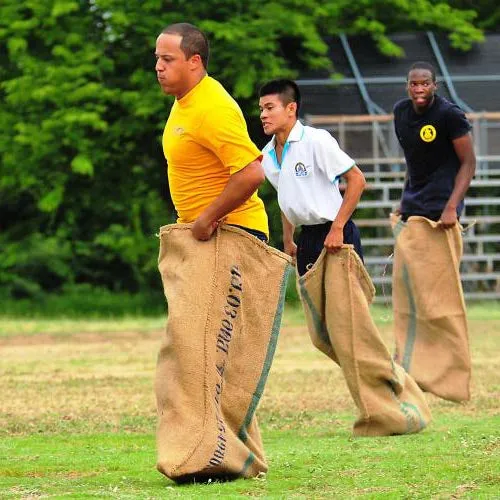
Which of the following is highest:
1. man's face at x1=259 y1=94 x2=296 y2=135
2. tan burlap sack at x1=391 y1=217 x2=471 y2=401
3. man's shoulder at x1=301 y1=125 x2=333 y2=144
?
man's face at x1=259 y1=94 x2=296 y2=135

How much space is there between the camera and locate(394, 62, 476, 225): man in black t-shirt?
36.4ft

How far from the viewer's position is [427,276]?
1147 centimetres

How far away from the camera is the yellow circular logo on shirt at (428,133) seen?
11172 millimetres

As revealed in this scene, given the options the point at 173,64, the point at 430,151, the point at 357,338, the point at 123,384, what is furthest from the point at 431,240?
the point at 173,64

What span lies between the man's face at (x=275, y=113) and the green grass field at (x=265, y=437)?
1863 millimetres

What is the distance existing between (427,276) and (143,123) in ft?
41.5

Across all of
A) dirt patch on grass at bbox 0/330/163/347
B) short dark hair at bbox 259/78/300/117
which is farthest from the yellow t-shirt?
dirt patch on grass at bbox 0/330/163/347

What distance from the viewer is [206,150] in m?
7.64

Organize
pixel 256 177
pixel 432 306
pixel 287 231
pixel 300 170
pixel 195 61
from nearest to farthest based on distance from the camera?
pixel 256 177 → pixel 195 61 → pixel 300 170 → pixel 287 231 → pixel 432 306

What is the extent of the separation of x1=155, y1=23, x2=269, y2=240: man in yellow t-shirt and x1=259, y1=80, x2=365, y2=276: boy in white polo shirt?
1770 mm

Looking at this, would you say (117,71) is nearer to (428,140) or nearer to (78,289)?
(78,289)

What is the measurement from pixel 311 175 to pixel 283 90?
21.8 inches

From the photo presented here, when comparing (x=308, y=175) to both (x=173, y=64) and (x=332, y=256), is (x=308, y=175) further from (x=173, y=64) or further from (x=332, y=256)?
(x=173, y=64)

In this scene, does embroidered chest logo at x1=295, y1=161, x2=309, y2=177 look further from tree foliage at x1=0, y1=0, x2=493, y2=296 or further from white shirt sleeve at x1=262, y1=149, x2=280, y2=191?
tree foliage at x1=0, y1=0, x2=493, y2=296
